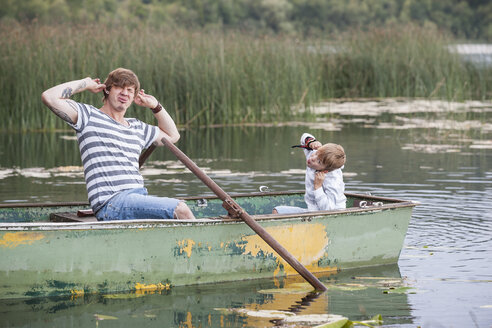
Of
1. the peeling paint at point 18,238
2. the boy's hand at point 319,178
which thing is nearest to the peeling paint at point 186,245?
the peeling paint at point 18,238

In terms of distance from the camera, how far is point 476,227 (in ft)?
25.7

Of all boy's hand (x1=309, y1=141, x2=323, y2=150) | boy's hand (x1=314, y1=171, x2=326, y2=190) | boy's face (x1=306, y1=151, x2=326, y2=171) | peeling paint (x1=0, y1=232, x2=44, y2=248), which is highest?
boy's hand (x1=309, y1=141, x2=323, y2=150)

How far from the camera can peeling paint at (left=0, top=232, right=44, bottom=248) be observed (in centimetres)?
537

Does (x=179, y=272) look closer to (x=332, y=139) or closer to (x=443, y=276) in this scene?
(x=443, y=276)

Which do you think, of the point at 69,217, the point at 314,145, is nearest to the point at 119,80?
the point at 69,217

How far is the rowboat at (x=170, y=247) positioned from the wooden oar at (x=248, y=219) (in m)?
0.08

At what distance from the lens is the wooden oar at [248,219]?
5.88 meters

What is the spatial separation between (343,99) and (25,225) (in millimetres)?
14411

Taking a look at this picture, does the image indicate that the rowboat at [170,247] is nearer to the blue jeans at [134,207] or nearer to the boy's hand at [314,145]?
the blue jeans at [134,207]

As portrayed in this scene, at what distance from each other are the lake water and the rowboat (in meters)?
0.09

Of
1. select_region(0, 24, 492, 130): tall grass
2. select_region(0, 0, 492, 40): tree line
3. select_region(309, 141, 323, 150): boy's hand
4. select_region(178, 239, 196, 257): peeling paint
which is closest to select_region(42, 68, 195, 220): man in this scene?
select_region(178, 239, 196, 257): peeling paint

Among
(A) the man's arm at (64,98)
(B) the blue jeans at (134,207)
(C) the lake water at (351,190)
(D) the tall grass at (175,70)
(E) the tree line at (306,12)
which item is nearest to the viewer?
(C) the lake water at (351,190)

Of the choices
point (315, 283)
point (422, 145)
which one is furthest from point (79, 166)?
point (315, 283)

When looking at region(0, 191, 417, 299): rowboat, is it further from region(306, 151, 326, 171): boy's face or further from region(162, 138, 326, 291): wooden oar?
region(306, 151, 326, 171): boy's face
